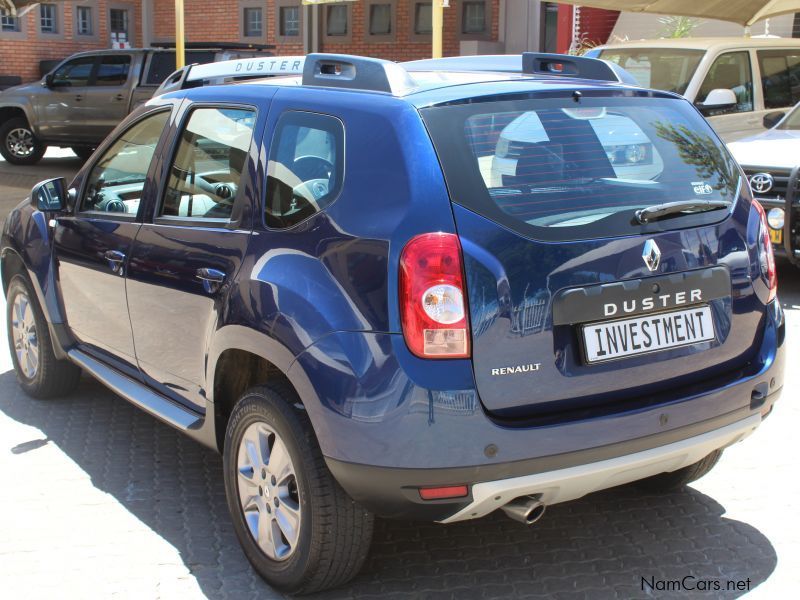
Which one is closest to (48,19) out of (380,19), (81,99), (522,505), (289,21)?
(289,21)

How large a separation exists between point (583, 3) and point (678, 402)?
40.2 ft

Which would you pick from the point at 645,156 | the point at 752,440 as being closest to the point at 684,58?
the point at 752,440

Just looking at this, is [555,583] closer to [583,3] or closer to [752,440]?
[752,440]

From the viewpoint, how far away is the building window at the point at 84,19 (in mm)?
29750

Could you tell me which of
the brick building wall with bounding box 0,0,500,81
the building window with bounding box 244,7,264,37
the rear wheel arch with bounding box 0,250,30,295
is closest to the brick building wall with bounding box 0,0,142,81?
the brick building wall with bounding box 0,0,500,81

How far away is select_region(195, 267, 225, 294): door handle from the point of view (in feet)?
12.4

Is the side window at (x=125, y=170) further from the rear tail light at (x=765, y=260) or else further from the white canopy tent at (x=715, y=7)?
the white canopy tent at (x=715, y=7)

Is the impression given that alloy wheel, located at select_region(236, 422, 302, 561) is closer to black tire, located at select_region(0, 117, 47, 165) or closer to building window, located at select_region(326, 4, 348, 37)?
black tire, located at select_region(0, 117, 47, 165)

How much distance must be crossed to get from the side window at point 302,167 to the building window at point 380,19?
22854 millimetres

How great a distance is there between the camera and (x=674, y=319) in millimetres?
3436

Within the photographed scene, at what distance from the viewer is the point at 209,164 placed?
13.3 ft

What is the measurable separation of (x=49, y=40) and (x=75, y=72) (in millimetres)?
12405

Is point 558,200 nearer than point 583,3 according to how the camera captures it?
Yes

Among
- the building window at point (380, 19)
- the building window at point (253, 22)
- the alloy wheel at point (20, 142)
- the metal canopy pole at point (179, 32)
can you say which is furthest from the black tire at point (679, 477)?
the building window at point (253, 22)
